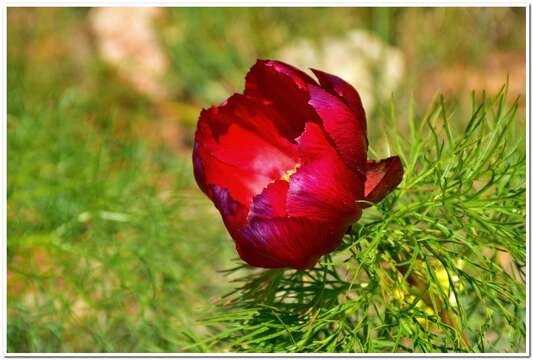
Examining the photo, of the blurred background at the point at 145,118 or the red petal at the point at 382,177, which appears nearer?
the red petal at the point at 382,177

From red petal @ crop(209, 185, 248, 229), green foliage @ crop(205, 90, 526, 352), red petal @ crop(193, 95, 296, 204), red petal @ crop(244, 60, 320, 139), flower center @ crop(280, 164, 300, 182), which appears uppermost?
red petal @ crop(244, 60, 320, 139)

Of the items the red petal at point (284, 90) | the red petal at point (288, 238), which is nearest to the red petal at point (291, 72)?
the red petal at point (284, 90)

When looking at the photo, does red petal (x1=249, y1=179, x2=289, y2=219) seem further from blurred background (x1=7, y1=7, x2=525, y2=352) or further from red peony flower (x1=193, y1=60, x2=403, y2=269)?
blurred background (x1=7, y1=7, x2=525, y2=352)

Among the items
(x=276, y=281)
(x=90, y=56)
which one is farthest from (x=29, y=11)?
(x=276, y=281)

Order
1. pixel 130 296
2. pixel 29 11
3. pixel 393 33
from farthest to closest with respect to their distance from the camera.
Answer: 1. pixel 29 11
2. pixel 393 33
3. pixel 130 296

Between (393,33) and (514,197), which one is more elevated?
(393,33)

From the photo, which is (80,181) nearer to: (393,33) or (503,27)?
(393,33)

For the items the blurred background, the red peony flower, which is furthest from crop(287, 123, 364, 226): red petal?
the blurred background

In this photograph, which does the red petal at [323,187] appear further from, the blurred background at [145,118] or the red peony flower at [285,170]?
the blurred background at [145,118]
